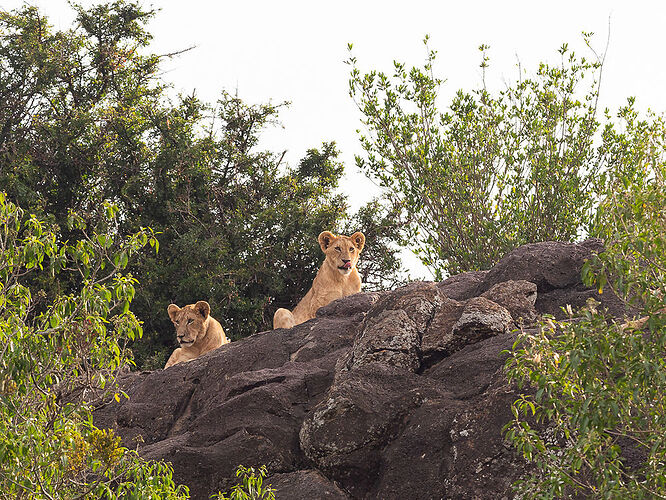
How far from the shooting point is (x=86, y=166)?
79.4 ft

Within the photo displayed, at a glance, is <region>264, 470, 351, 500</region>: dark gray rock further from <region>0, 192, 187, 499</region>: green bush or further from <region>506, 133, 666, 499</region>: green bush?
<region>506, 133, 666, 499</region>: green bush

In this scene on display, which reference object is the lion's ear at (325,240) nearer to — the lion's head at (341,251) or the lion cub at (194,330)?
the lion's head at (341,251)

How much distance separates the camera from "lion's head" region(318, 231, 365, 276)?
16812 mm

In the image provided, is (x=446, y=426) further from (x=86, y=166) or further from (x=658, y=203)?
(x=86, y=166)

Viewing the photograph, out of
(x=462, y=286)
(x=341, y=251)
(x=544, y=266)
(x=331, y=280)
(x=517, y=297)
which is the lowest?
(x=517, y=297)

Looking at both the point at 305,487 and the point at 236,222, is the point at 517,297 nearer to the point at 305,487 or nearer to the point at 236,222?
the point at 305,487

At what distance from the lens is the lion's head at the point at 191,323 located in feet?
52.5

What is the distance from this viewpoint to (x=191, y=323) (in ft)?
52.5

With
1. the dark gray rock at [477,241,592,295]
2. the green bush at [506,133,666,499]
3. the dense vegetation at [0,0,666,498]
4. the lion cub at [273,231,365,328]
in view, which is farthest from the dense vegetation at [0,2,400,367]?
the green bush at [506,133,666,499]

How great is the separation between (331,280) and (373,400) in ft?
25.1

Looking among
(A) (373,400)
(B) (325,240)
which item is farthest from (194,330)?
(A) (373,400)

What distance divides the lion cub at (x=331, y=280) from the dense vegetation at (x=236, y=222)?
3.00 metres

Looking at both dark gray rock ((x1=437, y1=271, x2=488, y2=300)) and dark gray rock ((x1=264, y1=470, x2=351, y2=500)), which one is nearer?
dark gray rock ((x1=264, y1=470, x2=351, y2=500))

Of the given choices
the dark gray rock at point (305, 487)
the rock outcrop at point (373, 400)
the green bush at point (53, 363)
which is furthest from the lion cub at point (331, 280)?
the green bush at point (53, 363)
